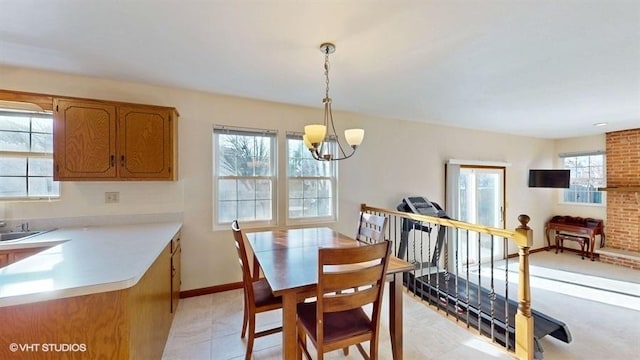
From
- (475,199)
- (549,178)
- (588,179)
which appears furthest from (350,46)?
(588,179)

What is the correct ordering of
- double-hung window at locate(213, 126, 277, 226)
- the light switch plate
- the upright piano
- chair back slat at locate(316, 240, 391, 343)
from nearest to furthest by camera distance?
chair back slat at locate(316, 240, 391, 343) < the light switch plate < double-hung window at locate(213, 126, 277, 226) < the upright piano

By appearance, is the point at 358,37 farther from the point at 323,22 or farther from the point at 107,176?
the point at 107,176

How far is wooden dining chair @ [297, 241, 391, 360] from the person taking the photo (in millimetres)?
1382

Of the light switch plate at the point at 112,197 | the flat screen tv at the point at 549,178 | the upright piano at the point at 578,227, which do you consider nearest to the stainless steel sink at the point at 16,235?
the light switch plate at the point at 112,197

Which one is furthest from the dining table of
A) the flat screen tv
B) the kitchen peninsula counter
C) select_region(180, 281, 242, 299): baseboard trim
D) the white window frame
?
the white window frame

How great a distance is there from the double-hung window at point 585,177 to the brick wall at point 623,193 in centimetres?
21

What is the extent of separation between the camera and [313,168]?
12.2 ft

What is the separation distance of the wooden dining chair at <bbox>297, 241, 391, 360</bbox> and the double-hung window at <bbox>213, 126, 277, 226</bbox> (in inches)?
75.6

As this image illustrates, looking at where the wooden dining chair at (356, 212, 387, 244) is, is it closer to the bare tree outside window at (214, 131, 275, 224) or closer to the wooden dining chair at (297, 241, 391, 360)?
the wooden dining chair at (297, 241, 391, 360)

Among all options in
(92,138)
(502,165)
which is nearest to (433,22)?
(92,138)

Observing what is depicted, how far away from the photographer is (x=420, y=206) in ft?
13.1

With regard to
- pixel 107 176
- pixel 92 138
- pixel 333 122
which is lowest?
pixel 107 176

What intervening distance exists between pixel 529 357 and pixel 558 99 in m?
3.04

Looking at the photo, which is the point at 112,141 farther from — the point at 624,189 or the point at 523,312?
the point at 624,189
